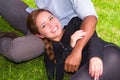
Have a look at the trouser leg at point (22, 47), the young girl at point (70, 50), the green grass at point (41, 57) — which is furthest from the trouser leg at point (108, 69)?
the green grass at point (41, 57)

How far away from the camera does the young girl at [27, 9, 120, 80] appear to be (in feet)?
11.9

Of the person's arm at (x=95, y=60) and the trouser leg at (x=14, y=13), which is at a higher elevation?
the trouser leg at (x=14, y=13)

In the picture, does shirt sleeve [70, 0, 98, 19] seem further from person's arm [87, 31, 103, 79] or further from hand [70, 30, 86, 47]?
person's arm [87, 31, 103, 79]

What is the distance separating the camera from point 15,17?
4.60 m

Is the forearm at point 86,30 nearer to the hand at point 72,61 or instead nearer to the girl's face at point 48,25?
the hand at point 72,61

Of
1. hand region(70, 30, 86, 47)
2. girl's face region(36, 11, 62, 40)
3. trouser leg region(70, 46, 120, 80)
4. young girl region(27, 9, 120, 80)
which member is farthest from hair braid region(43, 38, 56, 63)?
trouser leg region(70, 46, 120, 80)

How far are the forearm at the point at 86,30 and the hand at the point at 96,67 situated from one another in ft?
0.70

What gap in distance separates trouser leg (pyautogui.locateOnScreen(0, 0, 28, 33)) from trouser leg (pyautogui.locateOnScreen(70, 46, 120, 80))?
1222 millimetres

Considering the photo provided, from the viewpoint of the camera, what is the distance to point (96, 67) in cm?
354

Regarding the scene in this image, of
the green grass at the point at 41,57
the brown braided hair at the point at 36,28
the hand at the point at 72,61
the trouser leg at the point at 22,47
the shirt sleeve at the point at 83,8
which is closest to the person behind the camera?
the hand at the point at 72,61

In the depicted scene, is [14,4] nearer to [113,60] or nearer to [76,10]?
[76,10]

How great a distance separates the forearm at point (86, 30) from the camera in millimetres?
3721

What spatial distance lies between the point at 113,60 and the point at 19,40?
3.68 ft

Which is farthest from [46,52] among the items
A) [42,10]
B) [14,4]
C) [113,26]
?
[113,26]
